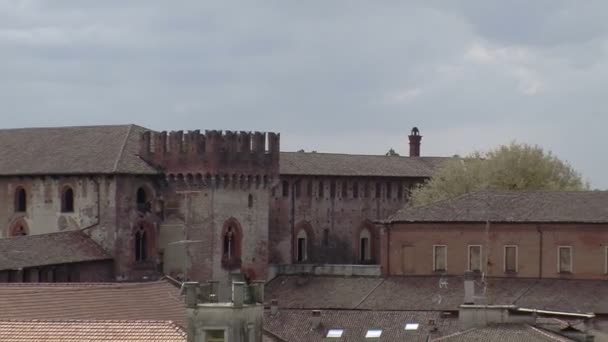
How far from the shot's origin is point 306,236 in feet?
309

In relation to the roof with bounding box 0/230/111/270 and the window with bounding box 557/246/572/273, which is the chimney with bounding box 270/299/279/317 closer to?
the roof with bounding box 0/230/111/270

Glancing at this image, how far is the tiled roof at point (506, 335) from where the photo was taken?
52.4m

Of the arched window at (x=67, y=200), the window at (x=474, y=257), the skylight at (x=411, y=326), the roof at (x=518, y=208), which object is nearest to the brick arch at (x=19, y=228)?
the arched window at (x=67, y=200)

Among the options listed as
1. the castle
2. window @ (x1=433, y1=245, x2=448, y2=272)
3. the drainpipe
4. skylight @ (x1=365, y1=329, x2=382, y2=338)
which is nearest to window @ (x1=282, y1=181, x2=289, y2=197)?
the castle

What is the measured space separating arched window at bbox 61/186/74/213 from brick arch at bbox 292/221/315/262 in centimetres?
1981

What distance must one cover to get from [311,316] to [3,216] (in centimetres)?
1983

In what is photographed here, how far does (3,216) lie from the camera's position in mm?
77812

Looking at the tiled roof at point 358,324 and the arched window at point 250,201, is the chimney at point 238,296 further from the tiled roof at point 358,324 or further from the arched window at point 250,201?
the arched window at point 250,201

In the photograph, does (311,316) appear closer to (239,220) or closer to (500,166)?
(239,220)

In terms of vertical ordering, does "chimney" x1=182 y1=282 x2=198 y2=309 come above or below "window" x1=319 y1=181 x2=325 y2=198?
below

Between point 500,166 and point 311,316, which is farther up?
point 500,166

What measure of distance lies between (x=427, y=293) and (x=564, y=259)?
6.64 m

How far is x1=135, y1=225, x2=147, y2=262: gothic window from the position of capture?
75.9 meters

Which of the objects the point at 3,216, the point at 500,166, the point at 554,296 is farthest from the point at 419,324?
the point at 500,166
